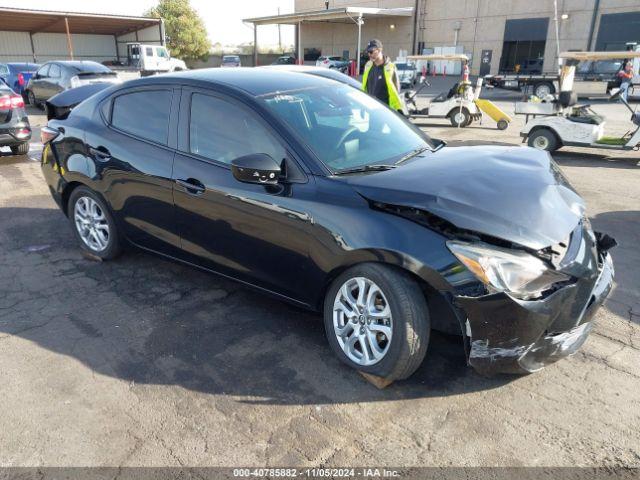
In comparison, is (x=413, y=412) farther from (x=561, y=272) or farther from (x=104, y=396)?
(x=104, y=396)

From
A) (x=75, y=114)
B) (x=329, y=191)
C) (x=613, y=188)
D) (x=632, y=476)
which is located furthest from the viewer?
(x=613, y=188)

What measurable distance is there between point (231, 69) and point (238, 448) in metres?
2.96

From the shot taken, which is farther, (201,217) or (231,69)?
(231,69)

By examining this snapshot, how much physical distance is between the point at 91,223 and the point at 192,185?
164 cm

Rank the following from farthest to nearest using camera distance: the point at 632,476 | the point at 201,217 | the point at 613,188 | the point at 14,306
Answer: the point at 613,188
the point at 14,306
the point at 201,217
the point at 632,476

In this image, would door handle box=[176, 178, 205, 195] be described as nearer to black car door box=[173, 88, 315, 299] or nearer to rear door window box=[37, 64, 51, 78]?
black car door box=[173, 88, 315, 299]

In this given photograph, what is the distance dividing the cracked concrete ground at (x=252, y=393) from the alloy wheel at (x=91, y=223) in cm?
53

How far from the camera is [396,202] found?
8.92 feet

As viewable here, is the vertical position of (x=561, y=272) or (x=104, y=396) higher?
(x=561, y=272)

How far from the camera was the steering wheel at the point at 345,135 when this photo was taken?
3.28 m

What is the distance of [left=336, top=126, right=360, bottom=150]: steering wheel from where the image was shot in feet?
10.8

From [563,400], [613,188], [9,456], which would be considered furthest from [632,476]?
[613,188]

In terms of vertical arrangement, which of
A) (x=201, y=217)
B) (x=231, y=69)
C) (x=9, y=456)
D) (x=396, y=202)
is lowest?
(x=9, y=456)

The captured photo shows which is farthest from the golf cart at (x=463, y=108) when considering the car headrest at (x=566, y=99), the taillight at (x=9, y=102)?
the taillight at (x=9, y=102)
